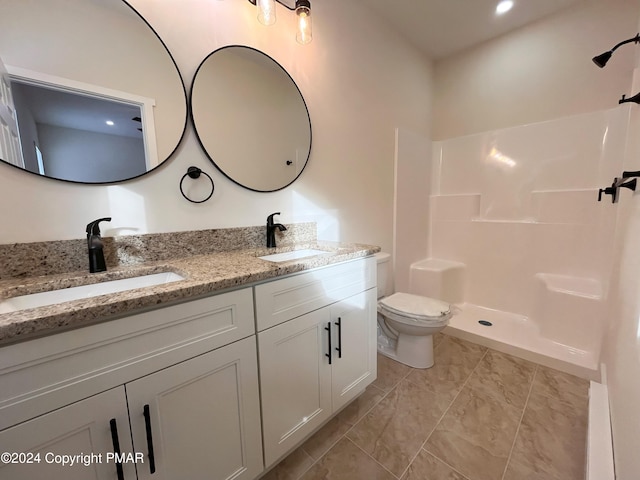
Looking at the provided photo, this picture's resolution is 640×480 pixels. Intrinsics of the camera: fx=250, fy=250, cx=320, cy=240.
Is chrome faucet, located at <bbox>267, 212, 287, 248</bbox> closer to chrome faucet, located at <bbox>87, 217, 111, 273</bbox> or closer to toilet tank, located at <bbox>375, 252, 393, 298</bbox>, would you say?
chrome faucet, located at <bbox>87, 217, 111, 273</bbox>

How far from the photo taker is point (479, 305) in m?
2.46

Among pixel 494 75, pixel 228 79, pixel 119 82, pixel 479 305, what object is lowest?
pixel 479 305

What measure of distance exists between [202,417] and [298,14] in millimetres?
1755

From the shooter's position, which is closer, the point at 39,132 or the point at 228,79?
the point at 39,132

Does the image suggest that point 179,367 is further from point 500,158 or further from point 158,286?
point 500,158

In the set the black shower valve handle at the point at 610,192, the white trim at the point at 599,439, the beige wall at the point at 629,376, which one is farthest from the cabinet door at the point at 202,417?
the black shower valve handle at the point at 610,192

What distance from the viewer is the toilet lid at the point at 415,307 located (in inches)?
63.4

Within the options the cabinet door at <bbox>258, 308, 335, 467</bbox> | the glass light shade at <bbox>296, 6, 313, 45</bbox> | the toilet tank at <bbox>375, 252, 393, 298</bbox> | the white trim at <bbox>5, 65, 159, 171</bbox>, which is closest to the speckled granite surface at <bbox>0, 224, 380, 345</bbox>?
the cabinet door at <bbox>258, 308, 335, 467</bbox>

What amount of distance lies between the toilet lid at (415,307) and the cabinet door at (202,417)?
3.62 feet

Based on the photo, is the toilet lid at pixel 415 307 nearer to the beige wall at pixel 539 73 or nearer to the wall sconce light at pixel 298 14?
the wall sconce light at pixel 298 14

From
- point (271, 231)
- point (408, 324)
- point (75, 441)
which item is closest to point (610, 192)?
point (408, 324)

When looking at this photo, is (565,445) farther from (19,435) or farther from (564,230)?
(19,435)

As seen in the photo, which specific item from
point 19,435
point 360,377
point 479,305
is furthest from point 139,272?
point 479,305

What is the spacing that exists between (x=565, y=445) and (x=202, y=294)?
5.73 feet
